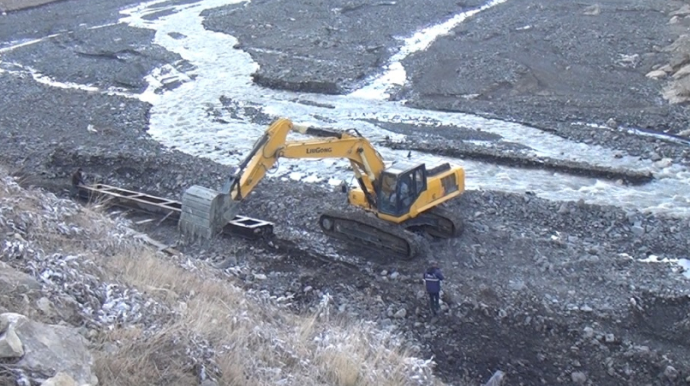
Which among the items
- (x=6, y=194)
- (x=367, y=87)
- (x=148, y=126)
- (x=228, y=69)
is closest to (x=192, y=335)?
(x=6, y=194)

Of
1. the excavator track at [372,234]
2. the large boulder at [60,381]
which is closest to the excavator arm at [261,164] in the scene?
the excavator track at [372,234]

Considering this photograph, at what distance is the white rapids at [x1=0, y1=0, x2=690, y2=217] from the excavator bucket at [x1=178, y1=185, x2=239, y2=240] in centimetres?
476

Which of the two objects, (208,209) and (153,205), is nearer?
(208,209)

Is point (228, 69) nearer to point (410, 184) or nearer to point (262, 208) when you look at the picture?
point (262, 208)

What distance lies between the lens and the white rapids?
616 inches

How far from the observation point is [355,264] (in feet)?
40.1

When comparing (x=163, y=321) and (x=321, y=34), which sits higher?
(x=163, y=321)

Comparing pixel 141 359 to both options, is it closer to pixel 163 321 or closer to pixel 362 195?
pixel 163 321

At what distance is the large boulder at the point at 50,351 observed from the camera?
5191 mm

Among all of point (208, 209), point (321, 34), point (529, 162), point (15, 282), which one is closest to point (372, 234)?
point (208, 209)

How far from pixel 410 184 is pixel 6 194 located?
20.0 feet

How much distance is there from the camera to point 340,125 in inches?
794

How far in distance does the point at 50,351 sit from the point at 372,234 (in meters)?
7.69

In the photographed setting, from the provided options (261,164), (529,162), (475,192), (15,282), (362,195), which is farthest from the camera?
(529,162)
